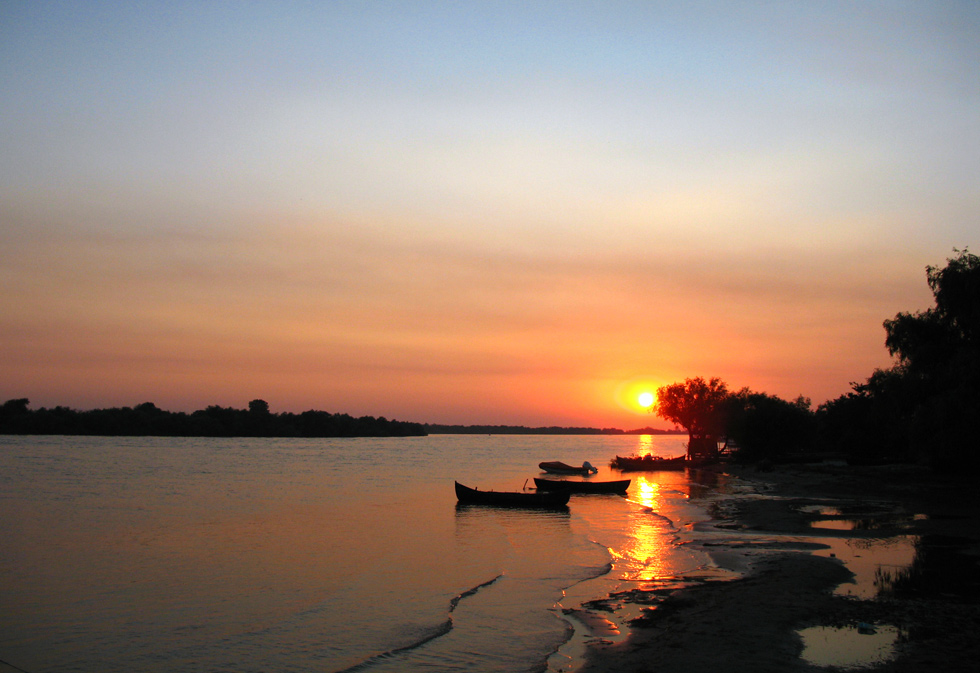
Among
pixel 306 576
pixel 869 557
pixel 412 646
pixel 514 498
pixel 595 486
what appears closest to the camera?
pixel 412 646

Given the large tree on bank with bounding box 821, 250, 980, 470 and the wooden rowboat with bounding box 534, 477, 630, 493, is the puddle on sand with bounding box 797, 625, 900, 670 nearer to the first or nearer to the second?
the large tree on bank with bounding box 821, 250, 980, 470

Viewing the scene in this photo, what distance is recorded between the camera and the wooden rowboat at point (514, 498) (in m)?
44.9

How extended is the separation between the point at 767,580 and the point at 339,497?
40321mm

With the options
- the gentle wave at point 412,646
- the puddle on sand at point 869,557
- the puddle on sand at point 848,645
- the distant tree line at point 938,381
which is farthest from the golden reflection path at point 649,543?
the distant tree line at point 938,381

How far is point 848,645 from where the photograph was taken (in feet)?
41.4

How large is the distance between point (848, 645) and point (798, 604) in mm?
3153

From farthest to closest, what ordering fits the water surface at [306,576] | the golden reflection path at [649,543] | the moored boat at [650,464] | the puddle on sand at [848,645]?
the moored boat at [650,464]
the golden reflection path at [649,543]
the water surface at [306,576]
the puddle on sand at [848,645]

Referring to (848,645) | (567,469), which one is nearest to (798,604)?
(848,645)

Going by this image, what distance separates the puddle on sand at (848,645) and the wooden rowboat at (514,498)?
1230 inches

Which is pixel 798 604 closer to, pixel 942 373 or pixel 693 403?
pixel 942 373

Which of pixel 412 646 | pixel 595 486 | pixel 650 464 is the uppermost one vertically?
pixel 412 646

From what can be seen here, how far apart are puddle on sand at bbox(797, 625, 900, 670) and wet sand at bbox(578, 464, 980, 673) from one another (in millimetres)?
151

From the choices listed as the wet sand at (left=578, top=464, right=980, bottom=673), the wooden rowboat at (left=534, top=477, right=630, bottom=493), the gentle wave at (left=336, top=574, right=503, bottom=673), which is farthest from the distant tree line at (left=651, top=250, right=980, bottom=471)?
the gentle wave at (left=336, top=574, right=503, bottom=673)

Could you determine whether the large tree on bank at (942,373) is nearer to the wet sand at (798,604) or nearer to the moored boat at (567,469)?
the wet sand at (798,604)
